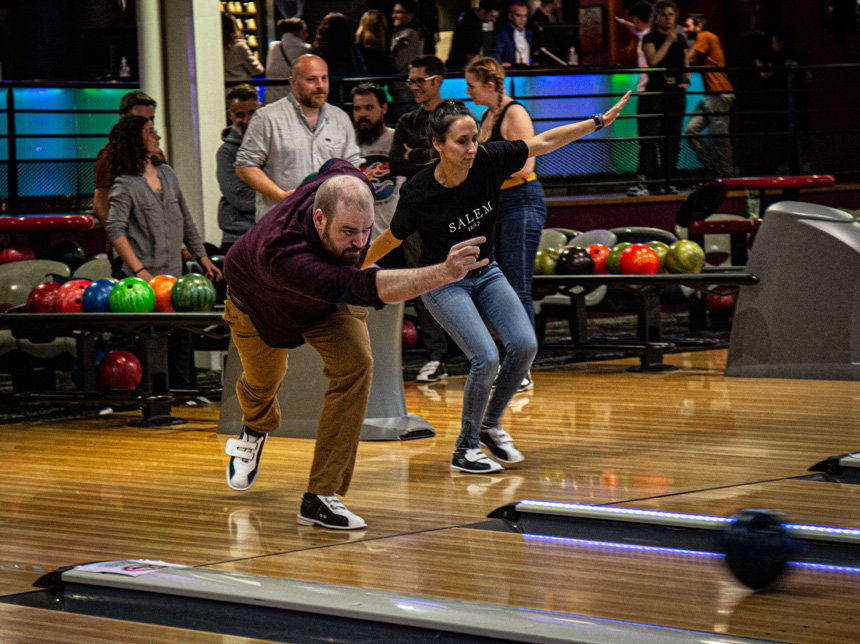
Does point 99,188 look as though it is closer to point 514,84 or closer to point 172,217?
point 172,217

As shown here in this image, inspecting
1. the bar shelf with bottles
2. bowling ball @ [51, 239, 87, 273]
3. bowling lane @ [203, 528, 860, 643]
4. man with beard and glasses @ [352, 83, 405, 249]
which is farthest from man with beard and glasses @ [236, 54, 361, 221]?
the bar shelf with bottles

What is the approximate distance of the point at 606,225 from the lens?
1255 centimetres

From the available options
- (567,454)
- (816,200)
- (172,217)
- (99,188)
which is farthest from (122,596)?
(816,200)

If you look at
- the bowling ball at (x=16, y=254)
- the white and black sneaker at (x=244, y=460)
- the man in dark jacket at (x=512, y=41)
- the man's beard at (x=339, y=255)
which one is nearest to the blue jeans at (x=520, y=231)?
the white and black sneaker at (x=244, y=460)

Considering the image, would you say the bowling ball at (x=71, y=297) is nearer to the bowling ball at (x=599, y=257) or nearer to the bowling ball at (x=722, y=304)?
the bowling ball at (x=599, y=257)

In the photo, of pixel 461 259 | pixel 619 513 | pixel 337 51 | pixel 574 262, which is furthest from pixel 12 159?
pixel 461 259

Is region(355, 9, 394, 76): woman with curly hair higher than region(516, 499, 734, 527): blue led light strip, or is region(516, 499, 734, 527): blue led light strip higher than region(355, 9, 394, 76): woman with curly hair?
region(355, 9, 394, 76): woman with curly hair

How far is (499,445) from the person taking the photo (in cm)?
527

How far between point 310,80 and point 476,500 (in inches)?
107

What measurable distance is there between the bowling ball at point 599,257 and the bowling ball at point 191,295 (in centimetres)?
306

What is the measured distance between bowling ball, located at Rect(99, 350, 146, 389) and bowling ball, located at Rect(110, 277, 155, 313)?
0.54m

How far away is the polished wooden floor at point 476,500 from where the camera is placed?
127 inches

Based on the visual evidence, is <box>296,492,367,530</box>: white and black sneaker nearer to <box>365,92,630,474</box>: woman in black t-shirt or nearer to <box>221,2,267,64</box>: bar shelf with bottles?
<box>365,92,630,474</box>: woman in black t-shirt

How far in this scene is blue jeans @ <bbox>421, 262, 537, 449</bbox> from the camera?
502 centimetres
